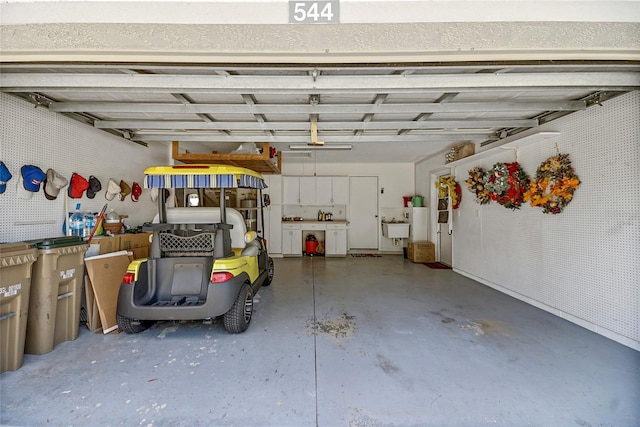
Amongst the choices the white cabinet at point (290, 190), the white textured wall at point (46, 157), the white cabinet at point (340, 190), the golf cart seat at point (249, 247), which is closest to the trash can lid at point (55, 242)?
the white textured wall at point (46, 157)

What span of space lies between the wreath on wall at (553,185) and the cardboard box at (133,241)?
5342 mm

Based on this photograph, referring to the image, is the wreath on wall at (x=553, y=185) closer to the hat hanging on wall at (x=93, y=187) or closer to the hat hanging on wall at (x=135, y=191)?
the hat hanging on wall at (x=93, y=187)

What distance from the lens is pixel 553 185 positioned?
3.16m

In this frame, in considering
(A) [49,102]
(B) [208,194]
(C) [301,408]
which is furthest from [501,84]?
(B) [208,194]

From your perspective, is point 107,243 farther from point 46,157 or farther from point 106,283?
point 46,157

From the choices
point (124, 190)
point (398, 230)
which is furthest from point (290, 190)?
point (124, 190)

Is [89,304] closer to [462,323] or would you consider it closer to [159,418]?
[159,418]

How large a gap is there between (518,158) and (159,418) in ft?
16.2

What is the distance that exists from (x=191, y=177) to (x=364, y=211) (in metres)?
5.80

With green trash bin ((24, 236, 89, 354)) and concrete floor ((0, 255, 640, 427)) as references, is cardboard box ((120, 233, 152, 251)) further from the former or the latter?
concrete floor ((0, 255, 640, 427))

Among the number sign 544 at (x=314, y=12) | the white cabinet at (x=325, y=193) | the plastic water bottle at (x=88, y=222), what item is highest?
the number sign 544 at (x=314, y=12)

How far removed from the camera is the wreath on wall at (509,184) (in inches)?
144

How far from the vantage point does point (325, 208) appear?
8094 millimetres

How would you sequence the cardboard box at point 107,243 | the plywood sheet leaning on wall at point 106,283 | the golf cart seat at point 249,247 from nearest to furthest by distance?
the plywood sheet leaning on wall at point 106,283 < the cardboard box at point 107,243 < the golf cart seat at point 249,247
